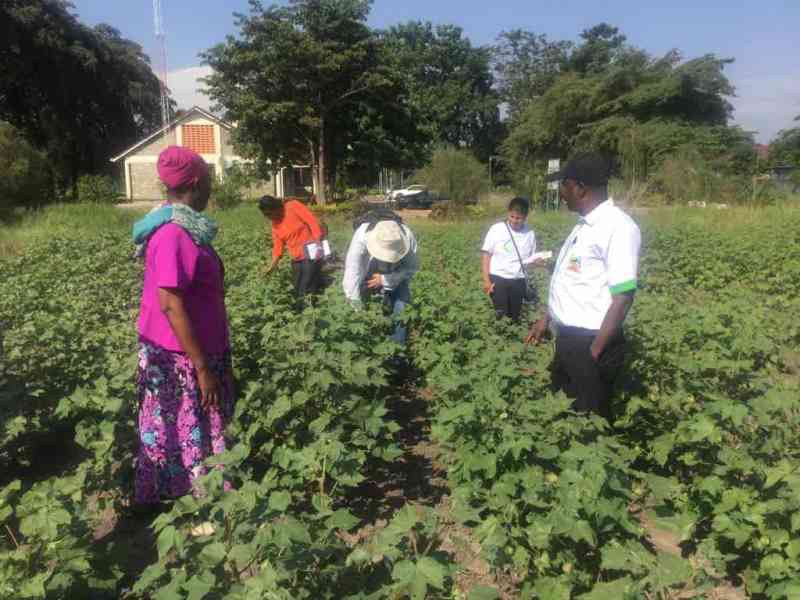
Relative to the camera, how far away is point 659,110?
31016 mm

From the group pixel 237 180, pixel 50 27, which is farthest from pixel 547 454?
pixel 50 27

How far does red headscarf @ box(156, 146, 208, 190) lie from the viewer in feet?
8.13

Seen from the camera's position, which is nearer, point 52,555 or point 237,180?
point 52,555

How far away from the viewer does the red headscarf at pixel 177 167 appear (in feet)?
8.13

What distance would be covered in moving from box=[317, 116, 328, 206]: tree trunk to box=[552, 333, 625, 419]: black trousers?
25297 mm

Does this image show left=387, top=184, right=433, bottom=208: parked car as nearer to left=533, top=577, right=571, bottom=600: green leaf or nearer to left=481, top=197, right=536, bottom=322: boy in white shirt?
left=481, top=197, right=536, bottom=322: boy in white shirt

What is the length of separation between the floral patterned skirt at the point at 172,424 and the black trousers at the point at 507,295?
9.05ft

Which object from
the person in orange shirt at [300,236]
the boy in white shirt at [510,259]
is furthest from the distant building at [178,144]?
the boy in white shirt at [510,259]

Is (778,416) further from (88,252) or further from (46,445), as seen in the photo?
(88,252)

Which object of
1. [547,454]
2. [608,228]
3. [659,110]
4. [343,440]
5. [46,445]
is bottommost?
[46,445]

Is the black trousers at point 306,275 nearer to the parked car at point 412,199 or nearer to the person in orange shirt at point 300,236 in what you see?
the person in orange shirt at point 300,236

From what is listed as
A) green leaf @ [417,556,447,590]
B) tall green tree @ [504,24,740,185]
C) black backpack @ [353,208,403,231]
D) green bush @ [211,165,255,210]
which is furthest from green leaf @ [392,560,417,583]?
tall green tree @ [504,24,740,185]

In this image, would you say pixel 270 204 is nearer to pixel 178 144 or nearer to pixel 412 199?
pixel 412 199

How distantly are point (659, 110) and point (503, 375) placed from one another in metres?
32.1
